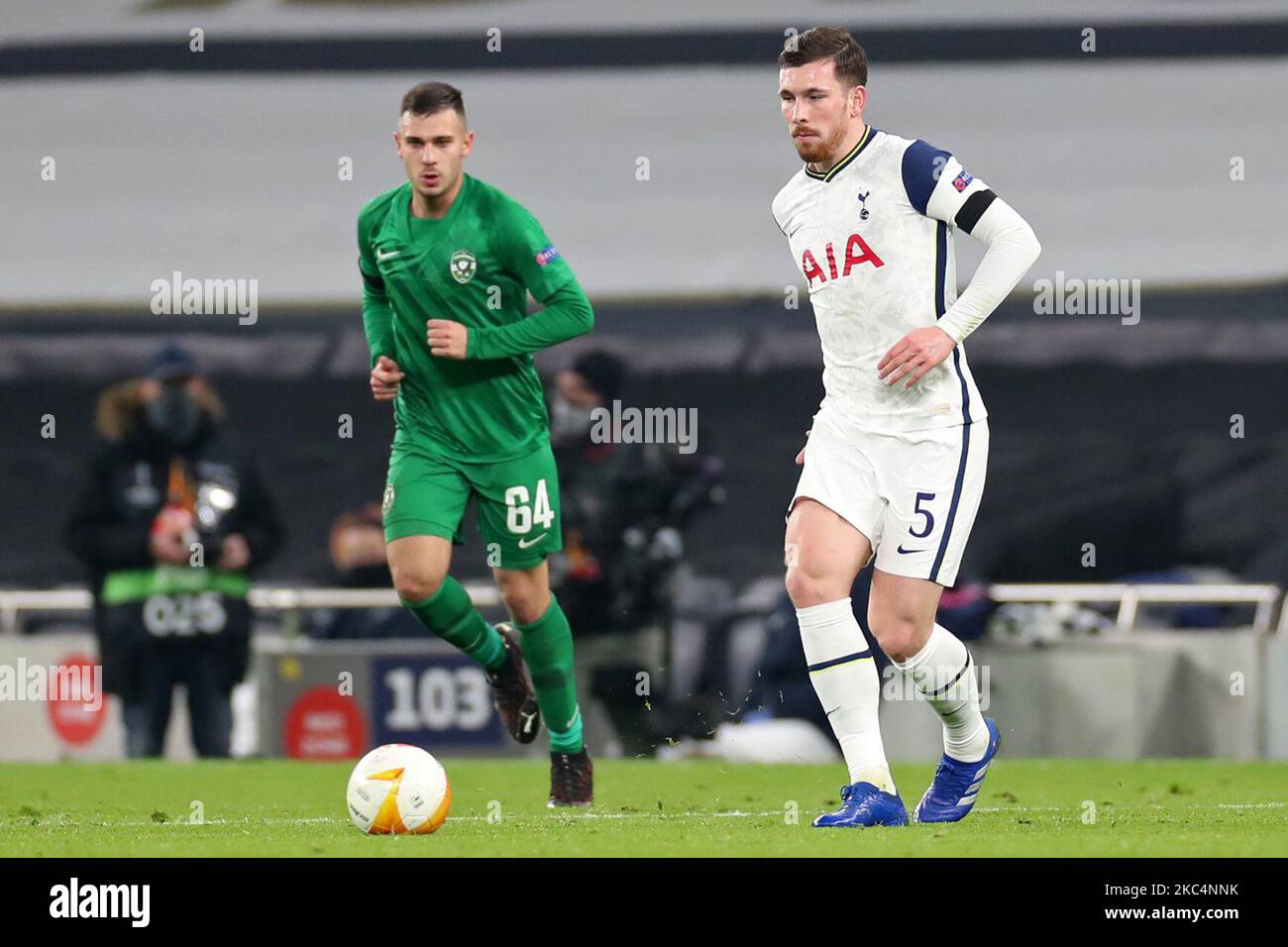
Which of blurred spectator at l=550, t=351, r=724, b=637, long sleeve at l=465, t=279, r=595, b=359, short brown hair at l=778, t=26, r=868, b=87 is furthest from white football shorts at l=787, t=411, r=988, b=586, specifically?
blurred spectator at l=550, t=351, r=724, b=637

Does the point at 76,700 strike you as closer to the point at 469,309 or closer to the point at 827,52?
the point at 469,309

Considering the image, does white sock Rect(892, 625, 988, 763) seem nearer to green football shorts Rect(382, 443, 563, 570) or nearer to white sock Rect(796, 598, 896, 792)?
white sock Rect(796, 598, 896, 792)

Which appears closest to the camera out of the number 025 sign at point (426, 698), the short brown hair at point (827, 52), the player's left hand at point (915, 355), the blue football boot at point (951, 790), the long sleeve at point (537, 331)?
the player's left hand at point (915, 355)

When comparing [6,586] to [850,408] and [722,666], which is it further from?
[850,408]

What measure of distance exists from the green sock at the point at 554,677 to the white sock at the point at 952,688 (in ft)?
4.37

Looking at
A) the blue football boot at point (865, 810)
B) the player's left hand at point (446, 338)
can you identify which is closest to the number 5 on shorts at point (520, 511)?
the player's left hand at point (446, 338)

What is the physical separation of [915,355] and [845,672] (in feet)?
2.83

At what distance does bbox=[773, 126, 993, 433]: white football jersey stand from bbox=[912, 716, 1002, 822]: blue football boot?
0.95 m

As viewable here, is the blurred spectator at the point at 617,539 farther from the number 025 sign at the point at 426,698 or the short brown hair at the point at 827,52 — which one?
the short brown hair at the point at 827,52

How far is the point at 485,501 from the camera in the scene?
6672mm

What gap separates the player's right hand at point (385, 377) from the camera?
6465 millimetres

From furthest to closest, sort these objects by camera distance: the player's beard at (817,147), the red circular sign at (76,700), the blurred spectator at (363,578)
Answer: the blurred spectator at (363,578)
the red circular sign at (76,700)
the player's beard at (817,147)

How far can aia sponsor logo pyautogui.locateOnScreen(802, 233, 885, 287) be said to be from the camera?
18.7 ft

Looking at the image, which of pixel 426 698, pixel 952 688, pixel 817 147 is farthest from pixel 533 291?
pixel 426 698
